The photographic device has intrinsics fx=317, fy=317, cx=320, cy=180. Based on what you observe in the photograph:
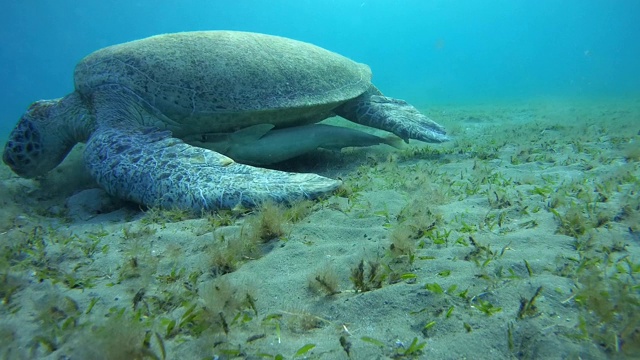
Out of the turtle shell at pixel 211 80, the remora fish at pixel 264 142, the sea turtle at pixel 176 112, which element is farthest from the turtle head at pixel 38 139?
the remora fish at pixel 264 142

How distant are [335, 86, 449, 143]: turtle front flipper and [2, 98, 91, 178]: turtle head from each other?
184 inches

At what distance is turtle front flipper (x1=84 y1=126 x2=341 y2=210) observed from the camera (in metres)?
3.22

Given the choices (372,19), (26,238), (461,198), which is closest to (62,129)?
(26,238)

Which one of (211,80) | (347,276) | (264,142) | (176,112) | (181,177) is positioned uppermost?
(211,80)

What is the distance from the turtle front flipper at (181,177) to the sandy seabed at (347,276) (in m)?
0.18

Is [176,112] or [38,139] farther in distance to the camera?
[38,139]

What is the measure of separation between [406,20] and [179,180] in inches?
7303

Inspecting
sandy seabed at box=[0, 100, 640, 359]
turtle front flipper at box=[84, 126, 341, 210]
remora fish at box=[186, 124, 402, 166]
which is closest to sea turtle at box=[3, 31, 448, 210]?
turtle front flipper at box=[84, 126, 341, 210]

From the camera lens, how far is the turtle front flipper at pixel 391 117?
5.92 metres

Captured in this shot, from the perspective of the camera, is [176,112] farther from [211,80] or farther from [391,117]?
[391,117]

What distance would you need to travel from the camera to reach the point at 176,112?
4551 millimetres

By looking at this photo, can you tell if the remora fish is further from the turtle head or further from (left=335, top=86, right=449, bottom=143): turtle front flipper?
the turtle head

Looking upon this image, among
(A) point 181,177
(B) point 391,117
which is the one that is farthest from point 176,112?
(B) point 391,117

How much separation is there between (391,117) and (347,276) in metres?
4.74
